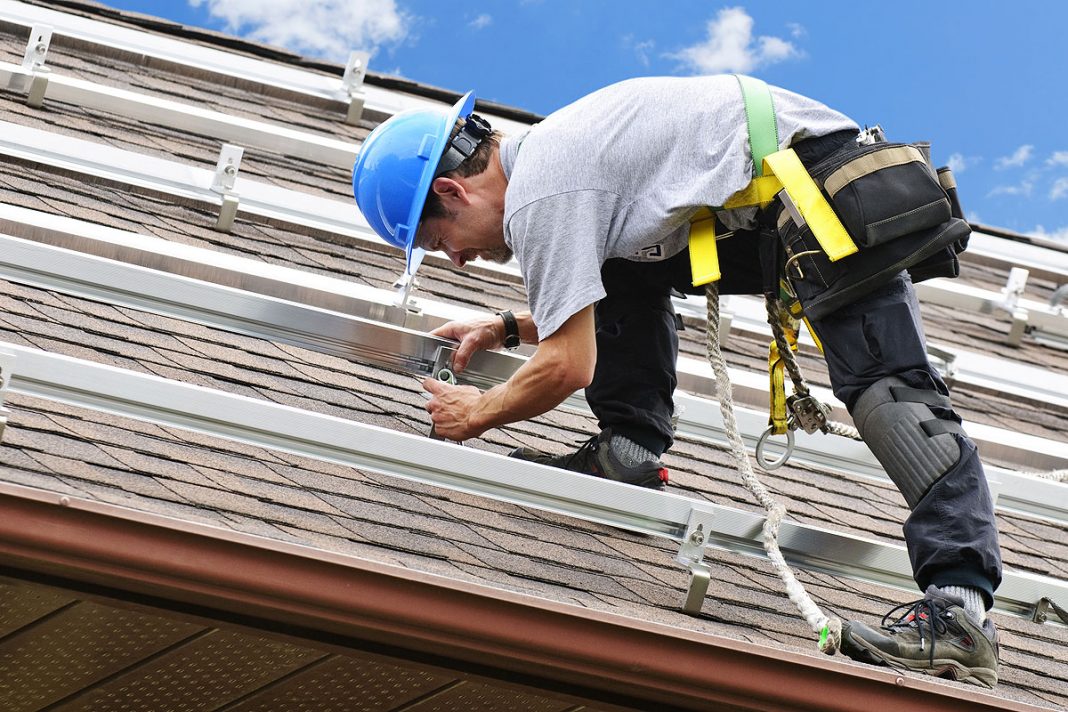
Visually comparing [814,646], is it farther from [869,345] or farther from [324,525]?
[324,525]

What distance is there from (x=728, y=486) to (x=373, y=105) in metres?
2.68

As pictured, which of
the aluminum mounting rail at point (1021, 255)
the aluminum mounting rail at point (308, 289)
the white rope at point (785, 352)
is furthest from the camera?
the aluminum mounting rail at point (1021, 255)

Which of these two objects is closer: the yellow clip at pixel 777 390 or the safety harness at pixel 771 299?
the safety harness at pixel 771 299

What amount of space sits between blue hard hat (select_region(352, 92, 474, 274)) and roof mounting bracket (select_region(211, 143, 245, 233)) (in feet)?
3.45

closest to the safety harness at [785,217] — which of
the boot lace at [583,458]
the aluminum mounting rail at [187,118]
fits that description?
the boot lace at [583,458]

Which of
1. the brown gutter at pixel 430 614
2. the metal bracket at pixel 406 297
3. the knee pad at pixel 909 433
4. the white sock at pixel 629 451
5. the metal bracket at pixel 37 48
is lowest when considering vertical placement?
the brown gutter at pixel 430 614

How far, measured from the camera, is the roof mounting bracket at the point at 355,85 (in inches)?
207

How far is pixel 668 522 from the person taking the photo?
3.00 meters

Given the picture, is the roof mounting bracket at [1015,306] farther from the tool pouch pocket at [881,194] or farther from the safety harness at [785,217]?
the tool pouch pocket at [881,194]

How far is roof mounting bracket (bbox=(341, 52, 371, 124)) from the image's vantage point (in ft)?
17.3

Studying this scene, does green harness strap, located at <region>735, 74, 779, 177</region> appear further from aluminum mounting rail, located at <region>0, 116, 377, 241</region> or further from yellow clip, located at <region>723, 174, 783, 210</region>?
aluminum mounting rail, located at <region>0, 116, 377, 241</region>

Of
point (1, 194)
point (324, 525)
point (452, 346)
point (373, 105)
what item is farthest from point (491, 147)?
point (373, 105)

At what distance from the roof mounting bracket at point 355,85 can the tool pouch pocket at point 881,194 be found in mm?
2991

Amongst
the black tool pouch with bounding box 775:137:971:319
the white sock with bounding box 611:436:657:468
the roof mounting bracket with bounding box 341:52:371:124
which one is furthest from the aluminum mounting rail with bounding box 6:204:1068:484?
the roof mounting bracket with bounding box 341:52:371:124
